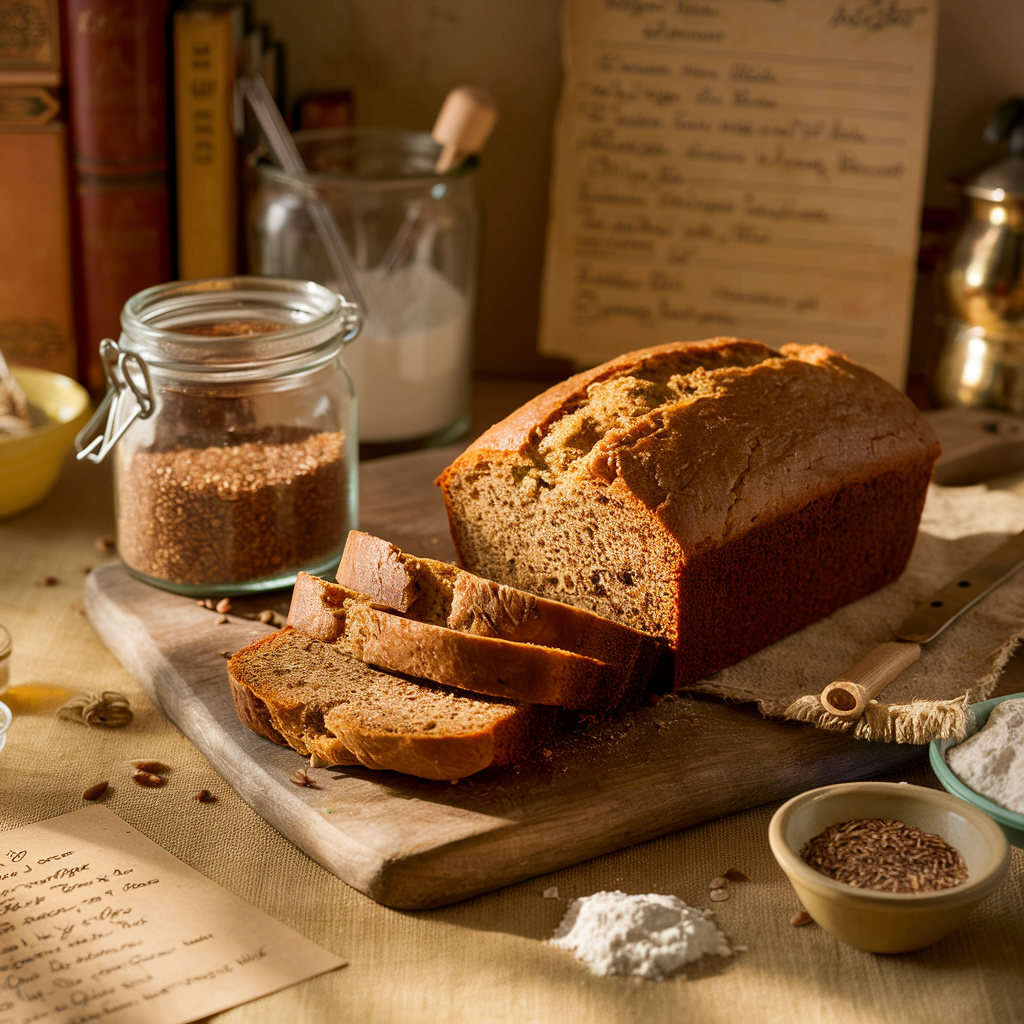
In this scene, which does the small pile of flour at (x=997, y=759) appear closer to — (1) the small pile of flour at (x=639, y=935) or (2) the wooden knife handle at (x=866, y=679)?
(2) the wooden knife handle at (x=866, y=679)

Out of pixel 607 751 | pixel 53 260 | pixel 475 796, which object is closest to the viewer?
pixel 475 796

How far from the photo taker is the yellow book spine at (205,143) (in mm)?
2660

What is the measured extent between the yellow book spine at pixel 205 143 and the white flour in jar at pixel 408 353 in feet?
1.49

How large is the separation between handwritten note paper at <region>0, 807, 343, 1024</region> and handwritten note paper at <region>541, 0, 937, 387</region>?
1908 mm

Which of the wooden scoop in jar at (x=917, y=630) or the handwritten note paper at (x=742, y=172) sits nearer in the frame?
the wooden scoop in jar at (x=917, y=630)

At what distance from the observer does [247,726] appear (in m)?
1.70

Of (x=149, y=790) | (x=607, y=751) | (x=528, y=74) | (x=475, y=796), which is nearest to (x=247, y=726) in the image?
(x=149, y=790)

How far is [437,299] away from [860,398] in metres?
1.04

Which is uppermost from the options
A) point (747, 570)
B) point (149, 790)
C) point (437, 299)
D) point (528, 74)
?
point (528, 74)

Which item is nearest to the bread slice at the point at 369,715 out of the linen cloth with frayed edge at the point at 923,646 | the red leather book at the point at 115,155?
the linen cloth with frayed edge at the point at 923,646

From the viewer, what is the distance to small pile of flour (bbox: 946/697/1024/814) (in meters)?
1.46

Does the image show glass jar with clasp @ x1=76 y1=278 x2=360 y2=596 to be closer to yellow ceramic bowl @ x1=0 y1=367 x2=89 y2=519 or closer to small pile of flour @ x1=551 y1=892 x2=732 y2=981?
yellow ceramic bowl @ x1=0 y1=367 x2=89 y2=519

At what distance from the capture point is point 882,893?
131cm

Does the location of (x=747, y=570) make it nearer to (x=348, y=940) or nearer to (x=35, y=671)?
(x=348, y=940)
